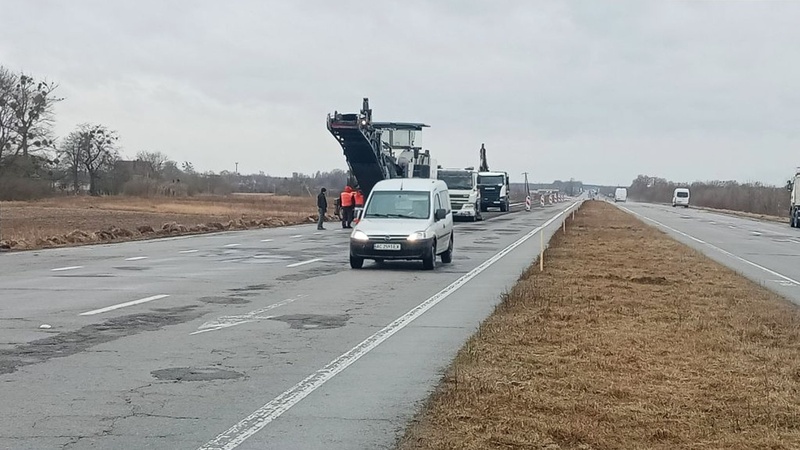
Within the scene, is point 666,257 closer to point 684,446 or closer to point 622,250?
point 622,250

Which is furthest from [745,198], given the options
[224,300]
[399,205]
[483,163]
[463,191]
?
[224,300]

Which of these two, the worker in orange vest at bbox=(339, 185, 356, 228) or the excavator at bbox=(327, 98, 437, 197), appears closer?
the excavator at bbox=(327, 98, 437, 197)

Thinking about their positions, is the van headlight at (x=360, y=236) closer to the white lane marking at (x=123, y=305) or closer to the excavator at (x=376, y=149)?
the white lane marking at (x=123, y=305)

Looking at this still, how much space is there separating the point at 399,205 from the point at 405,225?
1.26m

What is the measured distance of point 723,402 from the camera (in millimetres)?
7355

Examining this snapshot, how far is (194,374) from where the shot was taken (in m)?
8.62

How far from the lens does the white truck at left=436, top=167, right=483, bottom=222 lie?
49844mm

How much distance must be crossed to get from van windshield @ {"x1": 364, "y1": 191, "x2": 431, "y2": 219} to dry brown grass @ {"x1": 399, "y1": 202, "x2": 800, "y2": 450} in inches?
223

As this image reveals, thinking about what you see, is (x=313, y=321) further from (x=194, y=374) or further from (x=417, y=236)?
(x=417, y=236)

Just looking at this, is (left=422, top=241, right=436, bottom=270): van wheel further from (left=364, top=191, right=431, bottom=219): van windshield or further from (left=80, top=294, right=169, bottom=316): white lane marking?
(left=80, top=294, right=169, bottom=316): white lane marking

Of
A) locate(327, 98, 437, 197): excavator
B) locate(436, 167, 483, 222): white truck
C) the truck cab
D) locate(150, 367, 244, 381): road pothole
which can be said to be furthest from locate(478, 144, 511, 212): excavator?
locate(150, 367, 244, 381): road pothole

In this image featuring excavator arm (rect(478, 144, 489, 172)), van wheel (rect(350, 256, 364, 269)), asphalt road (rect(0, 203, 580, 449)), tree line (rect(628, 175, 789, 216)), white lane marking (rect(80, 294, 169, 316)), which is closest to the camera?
asphalt road (rect(0, 203, 580, 449))

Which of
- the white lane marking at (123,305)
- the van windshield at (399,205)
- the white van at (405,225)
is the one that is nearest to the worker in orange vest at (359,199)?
the white van at (405,225)

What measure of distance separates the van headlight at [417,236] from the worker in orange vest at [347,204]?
63.8ft
